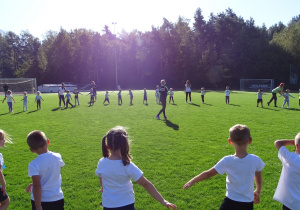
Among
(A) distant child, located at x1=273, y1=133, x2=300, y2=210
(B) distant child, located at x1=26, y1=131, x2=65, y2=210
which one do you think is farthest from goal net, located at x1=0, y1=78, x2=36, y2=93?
(A) distant child, located at x1=273, y1=133, x2=300, y2=210

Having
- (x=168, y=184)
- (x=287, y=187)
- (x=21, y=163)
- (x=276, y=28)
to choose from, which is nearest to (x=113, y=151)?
(x=287, y=187)

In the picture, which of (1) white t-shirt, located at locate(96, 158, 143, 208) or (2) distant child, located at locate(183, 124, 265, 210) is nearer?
(1) white t-shirt, located at locate(96, 158, 143, 208)

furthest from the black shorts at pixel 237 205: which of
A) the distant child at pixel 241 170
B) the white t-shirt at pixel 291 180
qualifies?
the white t-shirt at pixel 291 180

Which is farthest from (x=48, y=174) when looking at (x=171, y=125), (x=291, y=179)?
(x=171, y=125)

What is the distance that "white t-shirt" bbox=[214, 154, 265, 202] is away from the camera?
2.76 metres

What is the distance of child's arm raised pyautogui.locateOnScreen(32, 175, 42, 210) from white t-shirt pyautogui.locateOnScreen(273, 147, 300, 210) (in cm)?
302

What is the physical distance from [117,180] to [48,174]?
96 centimetres

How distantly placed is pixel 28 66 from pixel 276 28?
6854 centimetres

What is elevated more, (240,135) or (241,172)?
(240,135)

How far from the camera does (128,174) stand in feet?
8.34

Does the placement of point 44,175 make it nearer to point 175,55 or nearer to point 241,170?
point 241,170

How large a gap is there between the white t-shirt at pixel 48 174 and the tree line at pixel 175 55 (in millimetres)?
54945

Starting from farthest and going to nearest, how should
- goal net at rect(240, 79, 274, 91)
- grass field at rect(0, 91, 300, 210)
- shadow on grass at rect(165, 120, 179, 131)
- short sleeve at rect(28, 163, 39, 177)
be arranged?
goal net at rect(240, 79, 274, 91), shadow on grass at rect(165, 120, 179, 131), grass field at rect(0, 91, 300, 210), short sleeve at rect(28, 163, 39, 177)

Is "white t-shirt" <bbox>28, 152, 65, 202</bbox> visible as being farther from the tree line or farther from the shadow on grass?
the tree line
